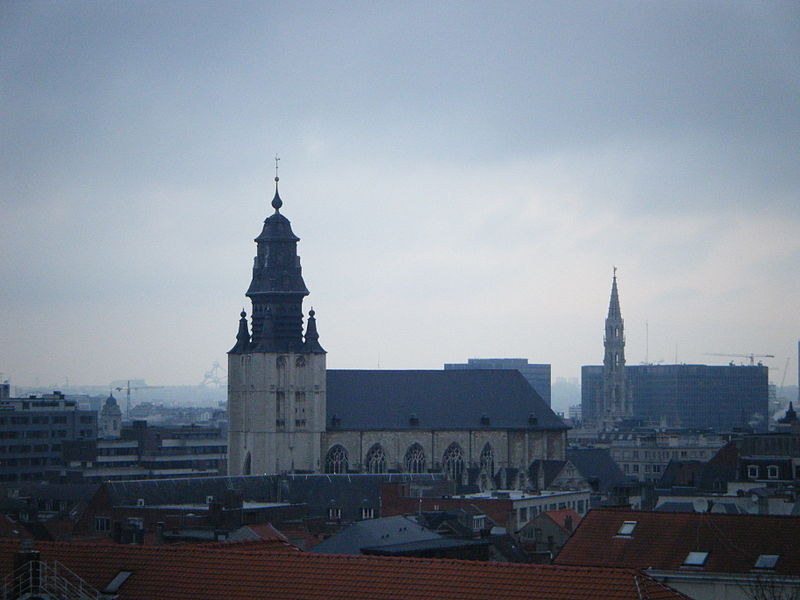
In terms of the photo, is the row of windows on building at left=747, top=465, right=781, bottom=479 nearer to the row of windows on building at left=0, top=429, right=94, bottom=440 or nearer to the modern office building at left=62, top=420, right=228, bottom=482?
the modern office building at left=62, top=420, right=228, bottom=482

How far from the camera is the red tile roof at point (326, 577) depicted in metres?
38.4

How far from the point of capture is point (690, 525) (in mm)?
58156

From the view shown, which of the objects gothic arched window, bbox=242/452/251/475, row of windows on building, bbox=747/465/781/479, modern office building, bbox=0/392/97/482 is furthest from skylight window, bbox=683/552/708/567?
modern office building, bbox=0/392/97/482

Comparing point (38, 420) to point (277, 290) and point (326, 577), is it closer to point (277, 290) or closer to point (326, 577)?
point (277, 290)

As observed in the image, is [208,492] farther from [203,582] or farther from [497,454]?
[203,582]

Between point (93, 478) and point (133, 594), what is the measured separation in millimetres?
119147

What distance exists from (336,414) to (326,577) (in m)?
109

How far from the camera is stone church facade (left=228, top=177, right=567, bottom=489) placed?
146 meters

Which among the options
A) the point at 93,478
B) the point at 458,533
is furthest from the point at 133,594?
the point at 93,478

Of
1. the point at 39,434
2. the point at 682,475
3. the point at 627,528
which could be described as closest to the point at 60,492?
the point at 682,475

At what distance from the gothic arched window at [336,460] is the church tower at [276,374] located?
5.29 ft

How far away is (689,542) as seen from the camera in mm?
57500

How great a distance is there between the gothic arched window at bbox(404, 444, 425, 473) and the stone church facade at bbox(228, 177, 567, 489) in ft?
0.28

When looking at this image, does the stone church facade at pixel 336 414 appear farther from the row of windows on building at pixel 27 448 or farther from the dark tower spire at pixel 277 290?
the row of windows on building at pixel 27 448
